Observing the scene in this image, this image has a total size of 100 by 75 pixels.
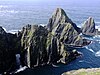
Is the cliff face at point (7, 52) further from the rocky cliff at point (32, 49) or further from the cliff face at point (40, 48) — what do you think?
the cliff face at point (40, 48)

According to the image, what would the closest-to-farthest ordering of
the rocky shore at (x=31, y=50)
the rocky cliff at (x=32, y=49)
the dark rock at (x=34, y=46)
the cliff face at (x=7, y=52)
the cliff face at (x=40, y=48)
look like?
the cliff face at (x=7, y=52) → the rocky shore at (x=31, y=50) → the rocky cliff at (x=32, y=49) → the dark rock at (x=34, y=46) → the cliff face at (x=40, y=48)

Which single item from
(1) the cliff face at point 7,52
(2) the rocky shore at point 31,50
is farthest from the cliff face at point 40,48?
(1) the cliff face at point 7,52

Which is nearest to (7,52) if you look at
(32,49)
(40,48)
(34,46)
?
(32,49)

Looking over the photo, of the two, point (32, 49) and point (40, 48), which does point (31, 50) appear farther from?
point (40, 48)

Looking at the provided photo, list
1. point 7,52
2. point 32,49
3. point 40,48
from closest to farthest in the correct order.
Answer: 1. point 7,52
2. point 32,49
3. point 40,48

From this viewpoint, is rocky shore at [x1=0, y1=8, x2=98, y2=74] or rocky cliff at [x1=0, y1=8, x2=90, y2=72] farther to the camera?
rocky cliff at [x1=0, y1=8, x2=90, y2=72]

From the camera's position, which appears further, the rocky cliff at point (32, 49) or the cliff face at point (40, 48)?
the cliff face at point (40, 48)

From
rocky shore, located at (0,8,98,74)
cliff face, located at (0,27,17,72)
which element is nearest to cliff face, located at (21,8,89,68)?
rocky shore, located at (0,8,98,74)

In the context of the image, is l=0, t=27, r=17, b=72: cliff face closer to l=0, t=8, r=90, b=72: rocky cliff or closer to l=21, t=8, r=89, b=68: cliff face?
l=0, t=8, r=90, b=72: rocky cliff
